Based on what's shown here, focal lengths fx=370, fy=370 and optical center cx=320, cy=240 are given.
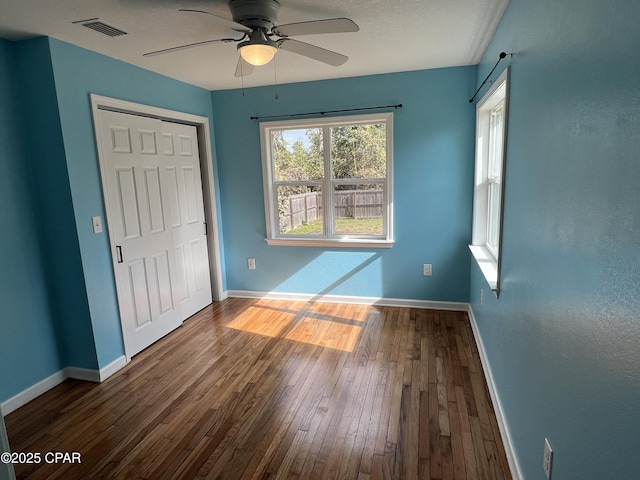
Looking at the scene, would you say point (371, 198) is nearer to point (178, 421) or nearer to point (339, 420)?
point (339, 420)

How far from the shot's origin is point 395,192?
3.84 m

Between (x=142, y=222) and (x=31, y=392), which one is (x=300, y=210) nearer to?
(x=142, y=222)

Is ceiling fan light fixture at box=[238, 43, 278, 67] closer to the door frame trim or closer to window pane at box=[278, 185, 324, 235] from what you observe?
the door frame trim

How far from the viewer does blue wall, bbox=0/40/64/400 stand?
2414mm

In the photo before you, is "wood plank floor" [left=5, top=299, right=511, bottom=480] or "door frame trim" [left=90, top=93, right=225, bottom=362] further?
"door frame trim" [left=90, top=93, right=225, bottom=362]

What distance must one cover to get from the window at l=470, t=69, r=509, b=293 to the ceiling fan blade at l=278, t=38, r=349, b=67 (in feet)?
4.09

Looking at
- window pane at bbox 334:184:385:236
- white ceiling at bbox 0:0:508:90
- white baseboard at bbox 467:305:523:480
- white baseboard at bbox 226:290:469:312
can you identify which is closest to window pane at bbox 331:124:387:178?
window pane at bbox 334:184:385:236

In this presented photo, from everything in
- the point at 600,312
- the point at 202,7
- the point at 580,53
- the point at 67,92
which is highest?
the point at 202,7

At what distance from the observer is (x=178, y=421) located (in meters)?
2.31

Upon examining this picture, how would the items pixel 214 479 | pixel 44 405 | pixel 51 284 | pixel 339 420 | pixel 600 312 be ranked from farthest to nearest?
pixel 51 284 < pixel 44 405 < pixel 339 420 < pixel 214 479 < pixel 600 312

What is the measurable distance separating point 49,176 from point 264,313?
7.56 ft

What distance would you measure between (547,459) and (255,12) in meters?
2.38

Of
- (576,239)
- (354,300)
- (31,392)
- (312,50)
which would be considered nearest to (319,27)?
(312,50)

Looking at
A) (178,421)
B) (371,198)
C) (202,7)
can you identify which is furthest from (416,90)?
(178,421)
